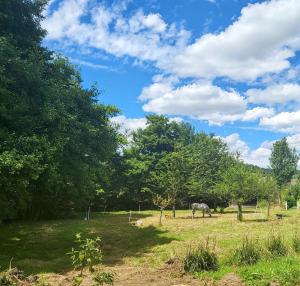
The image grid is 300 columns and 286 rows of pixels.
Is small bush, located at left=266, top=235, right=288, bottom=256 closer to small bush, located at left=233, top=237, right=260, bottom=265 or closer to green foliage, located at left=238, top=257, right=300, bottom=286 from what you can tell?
small bush, located at left=233, top=237, right=260, bottom=265

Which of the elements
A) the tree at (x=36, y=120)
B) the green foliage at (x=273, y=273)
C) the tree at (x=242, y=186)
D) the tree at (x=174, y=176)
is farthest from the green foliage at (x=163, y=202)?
the green foliage at (x=273, y=273)

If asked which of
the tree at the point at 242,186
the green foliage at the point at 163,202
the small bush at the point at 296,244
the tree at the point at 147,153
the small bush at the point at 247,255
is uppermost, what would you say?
the tree at the point at 147,153

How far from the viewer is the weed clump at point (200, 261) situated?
18.0 meters

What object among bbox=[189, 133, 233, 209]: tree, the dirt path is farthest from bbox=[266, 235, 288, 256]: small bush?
bbox=[189, 133, 233, 209]: tree

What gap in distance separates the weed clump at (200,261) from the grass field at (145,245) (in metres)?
0.56

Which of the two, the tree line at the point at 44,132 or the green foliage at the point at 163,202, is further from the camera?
the green foliage at the point at 163,202

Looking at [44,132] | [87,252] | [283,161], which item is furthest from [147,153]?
[87,252]

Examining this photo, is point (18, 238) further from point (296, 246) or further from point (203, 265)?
point (296, 246)

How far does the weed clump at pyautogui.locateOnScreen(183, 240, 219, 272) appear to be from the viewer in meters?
18.0

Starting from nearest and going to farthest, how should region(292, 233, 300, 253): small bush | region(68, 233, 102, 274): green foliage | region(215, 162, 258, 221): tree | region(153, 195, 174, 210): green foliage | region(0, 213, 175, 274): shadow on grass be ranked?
region(68, 233, 102, 274): green foliage < region(292, 233, 300, 253): small bush < region(0, 213, 175, 274): shadow on grass < region(153, 195, 174, 210): green foliage < region(215, 162, 258, 221): tree

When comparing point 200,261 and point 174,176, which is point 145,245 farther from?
point 174,176

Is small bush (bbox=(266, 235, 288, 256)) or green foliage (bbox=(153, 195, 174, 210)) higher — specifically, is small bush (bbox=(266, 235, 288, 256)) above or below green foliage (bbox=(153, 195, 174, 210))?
below

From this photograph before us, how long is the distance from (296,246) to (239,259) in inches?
135

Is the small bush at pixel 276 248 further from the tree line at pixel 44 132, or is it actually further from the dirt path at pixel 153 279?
the tree line at pixel 44 132
